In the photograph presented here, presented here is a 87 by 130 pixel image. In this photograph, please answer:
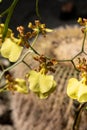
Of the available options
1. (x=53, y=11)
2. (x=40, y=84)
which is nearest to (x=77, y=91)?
(x=40, y=84)

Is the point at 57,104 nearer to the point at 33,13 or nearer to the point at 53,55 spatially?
the point at 53,55

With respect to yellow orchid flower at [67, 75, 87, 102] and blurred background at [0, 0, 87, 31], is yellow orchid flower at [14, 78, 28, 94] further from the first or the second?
blurred background at [0, 0, 87, 31]

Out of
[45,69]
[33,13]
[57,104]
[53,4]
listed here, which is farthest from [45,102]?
[53,4]

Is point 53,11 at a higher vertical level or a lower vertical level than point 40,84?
lower

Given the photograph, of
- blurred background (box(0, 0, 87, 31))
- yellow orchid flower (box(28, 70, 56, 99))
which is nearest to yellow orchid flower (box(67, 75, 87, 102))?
yellow orchid flower (box(28, 70, 56, 99))

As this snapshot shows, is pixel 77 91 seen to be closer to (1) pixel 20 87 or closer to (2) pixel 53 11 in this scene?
(1) pixel 20 87

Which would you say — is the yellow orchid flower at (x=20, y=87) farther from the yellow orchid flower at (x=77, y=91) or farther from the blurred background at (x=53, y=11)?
the blurred background at (x=53, y=11)

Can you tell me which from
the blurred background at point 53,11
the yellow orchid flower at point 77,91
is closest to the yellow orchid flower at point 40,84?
the yellow orchid flower at point 77,91
